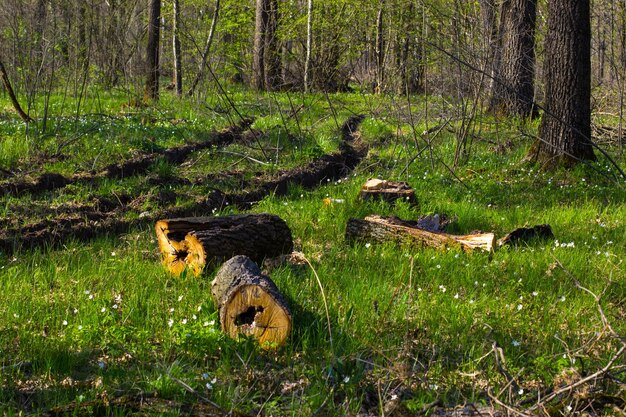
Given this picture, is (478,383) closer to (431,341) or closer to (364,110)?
(431,341)

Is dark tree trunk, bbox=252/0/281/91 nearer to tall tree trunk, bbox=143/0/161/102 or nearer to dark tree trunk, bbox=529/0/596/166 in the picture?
tall tree trunk, bbox=143/0/161/102

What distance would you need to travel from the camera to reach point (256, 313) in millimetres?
4168

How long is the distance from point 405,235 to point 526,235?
1.18m

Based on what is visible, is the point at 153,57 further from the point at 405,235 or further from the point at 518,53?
the point at 405,235

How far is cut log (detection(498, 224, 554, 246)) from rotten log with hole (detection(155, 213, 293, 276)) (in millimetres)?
2093

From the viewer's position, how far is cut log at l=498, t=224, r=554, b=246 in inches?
247

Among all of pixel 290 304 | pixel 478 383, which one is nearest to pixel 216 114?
pixel 290 304

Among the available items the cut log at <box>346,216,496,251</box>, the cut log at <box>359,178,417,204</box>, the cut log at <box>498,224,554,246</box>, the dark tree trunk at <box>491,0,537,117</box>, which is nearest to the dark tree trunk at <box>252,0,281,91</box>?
the dark tree trunk at <box>491,0,537,117</box>

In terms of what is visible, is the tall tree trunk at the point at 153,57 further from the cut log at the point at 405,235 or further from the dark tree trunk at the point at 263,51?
the cut log at the point at 405,235

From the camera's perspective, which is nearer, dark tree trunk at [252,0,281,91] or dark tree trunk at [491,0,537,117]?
dark tree trunk at [491,0,537,117]

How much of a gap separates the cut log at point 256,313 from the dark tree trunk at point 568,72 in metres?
6.55

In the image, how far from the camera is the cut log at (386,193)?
25.8 ft

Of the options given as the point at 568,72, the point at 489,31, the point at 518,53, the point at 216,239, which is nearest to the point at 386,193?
the point at 489,31

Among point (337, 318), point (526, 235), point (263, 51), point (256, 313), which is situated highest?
point (263, 51)
